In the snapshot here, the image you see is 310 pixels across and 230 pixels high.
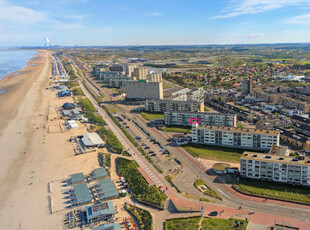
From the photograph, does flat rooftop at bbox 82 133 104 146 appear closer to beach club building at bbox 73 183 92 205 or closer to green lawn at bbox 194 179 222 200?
beach club building at bbox 73 183 92 205

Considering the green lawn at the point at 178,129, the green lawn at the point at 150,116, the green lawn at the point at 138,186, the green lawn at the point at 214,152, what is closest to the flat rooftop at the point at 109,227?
the green lawn at the point at 138,186

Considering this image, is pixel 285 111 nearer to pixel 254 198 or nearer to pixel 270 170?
pixel 270 170

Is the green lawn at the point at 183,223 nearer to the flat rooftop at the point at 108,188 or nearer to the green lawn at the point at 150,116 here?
the flat rooftop at the point at 108,188

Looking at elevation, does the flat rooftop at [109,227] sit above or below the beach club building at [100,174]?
below

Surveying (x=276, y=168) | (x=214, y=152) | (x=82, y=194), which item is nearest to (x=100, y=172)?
(x=82, y=194)

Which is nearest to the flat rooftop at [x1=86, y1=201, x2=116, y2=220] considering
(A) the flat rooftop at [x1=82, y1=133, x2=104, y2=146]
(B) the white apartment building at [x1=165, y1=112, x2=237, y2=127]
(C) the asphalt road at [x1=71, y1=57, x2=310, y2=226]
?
(C) the asphalt road at [x1=71, y1=57, x2=310, y2=226]
